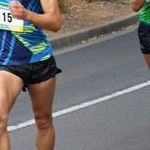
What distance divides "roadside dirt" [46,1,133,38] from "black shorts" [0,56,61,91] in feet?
25.2

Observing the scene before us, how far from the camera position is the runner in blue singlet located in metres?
4.24

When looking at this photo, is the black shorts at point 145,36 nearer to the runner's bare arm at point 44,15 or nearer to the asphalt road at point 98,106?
the asphalt road at point 98,106

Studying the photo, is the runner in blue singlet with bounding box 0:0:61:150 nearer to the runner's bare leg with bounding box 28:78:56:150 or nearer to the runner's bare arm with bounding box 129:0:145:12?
the runner's bare leg with bounding box 28:78:56:150

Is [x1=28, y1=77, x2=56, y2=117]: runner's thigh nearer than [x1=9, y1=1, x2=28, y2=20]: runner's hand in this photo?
No

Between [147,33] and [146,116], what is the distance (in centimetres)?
129

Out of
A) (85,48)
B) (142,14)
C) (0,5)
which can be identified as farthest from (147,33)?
(85,48)

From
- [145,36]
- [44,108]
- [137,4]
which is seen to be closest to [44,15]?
[44,108]

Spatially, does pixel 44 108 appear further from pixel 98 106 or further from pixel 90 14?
pixel 90 14

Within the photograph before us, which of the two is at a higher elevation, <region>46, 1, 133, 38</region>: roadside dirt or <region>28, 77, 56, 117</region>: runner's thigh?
<region>28, 77, 56, 117</region>: runner's thigh

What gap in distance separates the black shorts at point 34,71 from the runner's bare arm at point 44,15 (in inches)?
11.8

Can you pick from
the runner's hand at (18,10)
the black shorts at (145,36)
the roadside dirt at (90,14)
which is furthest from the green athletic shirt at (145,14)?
the roadside dirt at (90,14)

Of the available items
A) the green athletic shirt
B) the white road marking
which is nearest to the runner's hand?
the green athletic shirt

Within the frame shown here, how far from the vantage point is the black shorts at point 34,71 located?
4.38m

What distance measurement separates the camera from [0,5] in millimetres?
4414
